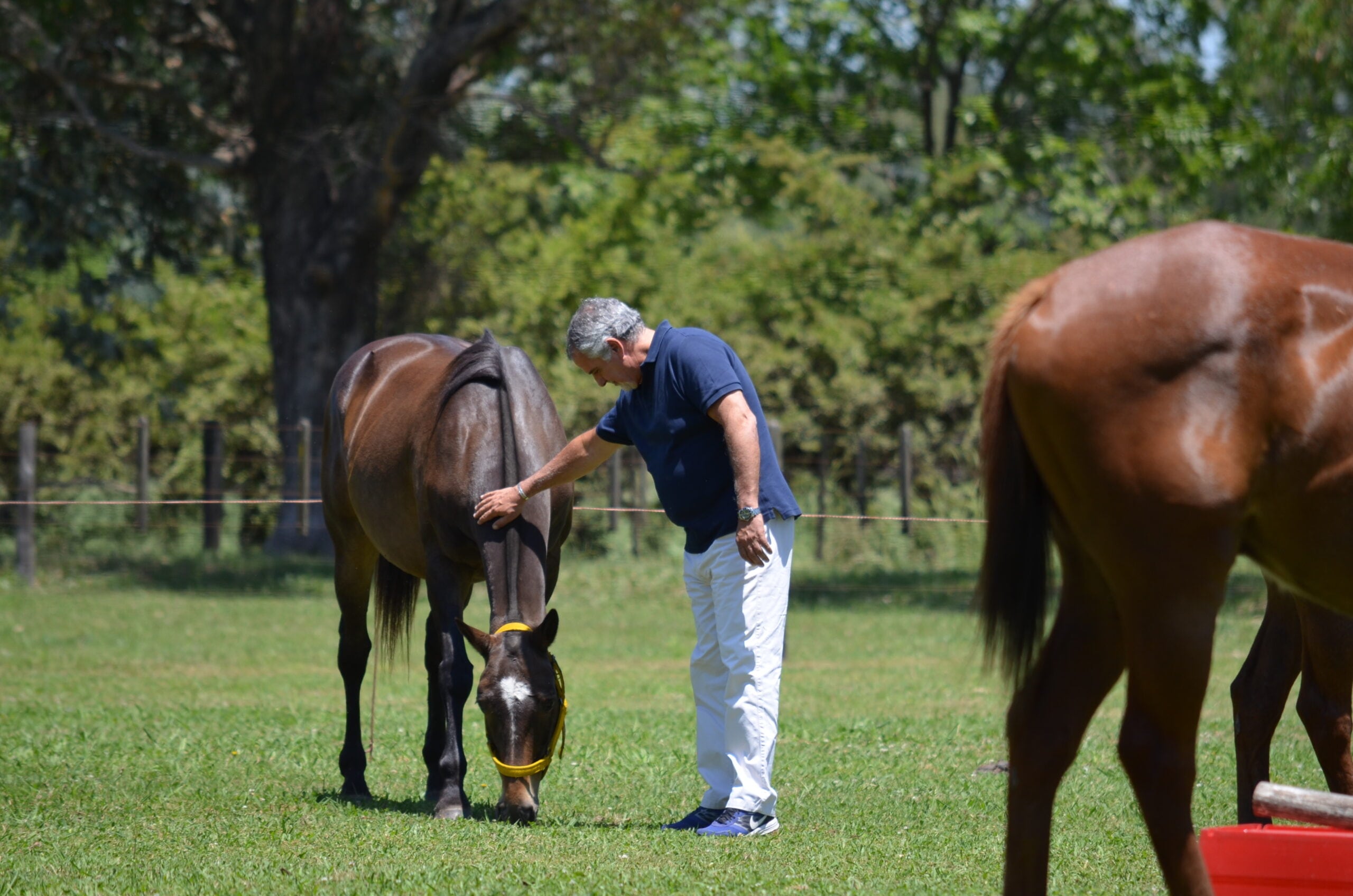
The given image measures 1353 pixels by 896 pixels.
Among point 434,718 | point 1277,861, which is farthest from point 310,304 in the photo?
point 1277,861

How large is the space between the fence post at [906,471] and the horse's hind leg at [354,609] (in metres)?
11.5

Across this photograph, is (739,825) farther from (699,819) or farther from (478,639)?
(478,639)

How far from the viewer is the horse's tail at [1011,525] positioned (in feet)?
11.2

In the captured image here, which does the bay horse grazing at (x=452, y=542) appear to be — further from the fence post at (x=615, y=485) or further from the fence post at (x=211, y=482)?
the fence post at (x=211, y=482)

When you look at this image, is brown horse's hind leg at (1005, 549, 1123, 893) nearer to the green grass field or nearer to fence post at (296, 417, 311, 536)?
the green grass field

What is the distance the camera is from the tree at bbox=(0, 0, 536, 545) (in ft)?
57.1

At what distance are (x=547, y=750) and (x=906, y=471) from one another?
43.5 feet

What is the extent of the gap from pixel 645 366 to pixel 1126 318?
2.47 meters

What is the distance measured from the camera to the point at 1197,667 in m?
3.19

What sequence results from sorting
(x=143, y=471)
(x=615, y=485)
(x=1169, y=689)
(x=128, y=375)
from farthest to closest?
1. (x=128, y=375)
2. (x=615, y=485)
3. (x=143, y=471)
4. (x=1169, y=689)

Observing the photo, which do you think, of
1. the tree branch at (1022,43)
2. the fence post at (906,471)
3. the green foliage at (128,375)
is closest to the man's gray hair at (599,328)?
the fence post at (906,471)

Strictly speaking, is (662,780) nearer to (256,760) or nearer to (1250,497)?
(256,760)

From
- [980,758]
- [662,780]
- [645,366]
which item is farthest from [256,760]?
[980,758]

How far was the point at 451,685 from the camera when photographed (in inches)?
230
